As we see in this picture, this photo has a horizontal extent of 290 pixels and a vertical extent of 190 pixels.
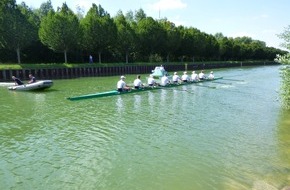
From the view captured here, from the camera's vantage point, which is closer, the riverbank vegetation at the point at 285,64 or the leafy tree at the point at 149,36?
the riverbank vegetation at the point at 285,64

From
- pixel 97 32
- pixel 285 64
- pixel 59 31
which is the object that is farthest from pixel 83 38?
pixel 285 64

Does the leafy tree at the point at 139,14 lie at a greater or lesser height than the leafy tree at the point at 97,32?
greater

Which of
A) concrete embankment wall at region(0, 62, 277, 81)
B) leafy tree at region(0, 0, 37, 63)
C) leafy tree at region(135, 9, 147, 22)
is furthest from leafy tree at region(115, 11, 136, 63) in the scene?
leafy tree at region(135, 9, 147, 22)

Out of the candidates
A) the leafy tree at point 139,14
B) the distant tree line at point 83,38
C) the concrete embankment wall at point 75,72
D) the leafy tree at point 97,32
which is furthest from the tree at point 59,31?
the leafy tree at point 139,14

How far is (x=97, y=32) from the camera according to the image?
227ft

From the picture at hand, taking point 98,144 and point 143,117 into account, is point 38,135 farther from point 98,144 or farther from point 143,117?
point 143,117

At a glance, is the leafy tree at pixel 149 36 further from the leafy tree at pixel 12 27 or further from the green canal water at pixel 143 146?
the green canal water at pixel 143 146

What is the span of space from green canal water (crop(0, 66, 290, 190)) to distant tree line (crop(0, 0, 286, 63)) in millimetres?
35384

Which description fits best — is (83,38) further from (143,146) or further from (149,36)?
Result: (143,146)

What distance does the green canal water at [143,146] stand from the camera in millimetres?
12211

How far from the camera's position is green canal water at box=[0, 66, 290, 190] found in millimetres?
12211

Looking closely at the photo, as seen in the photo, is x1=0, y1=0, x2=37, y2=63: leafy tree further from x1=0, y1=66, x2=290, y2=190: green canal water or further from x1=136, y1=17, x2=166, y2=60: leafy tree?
x1=0, y1=66, x2=290, y2=190: green canal water

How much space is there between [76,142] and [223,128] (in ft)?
29.2

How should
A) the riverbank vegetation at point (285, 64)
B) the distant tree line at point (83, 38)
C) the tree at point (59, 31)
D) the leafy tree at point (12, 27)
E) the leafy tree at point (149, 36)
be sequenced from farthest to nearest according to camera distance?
the leafy tree at point (149, 36), the tree at point (59, 31), the distant tree line at point (83, 38), the leafy tree at point (12, 27), the riverbank vegetation at point (285, 64)
